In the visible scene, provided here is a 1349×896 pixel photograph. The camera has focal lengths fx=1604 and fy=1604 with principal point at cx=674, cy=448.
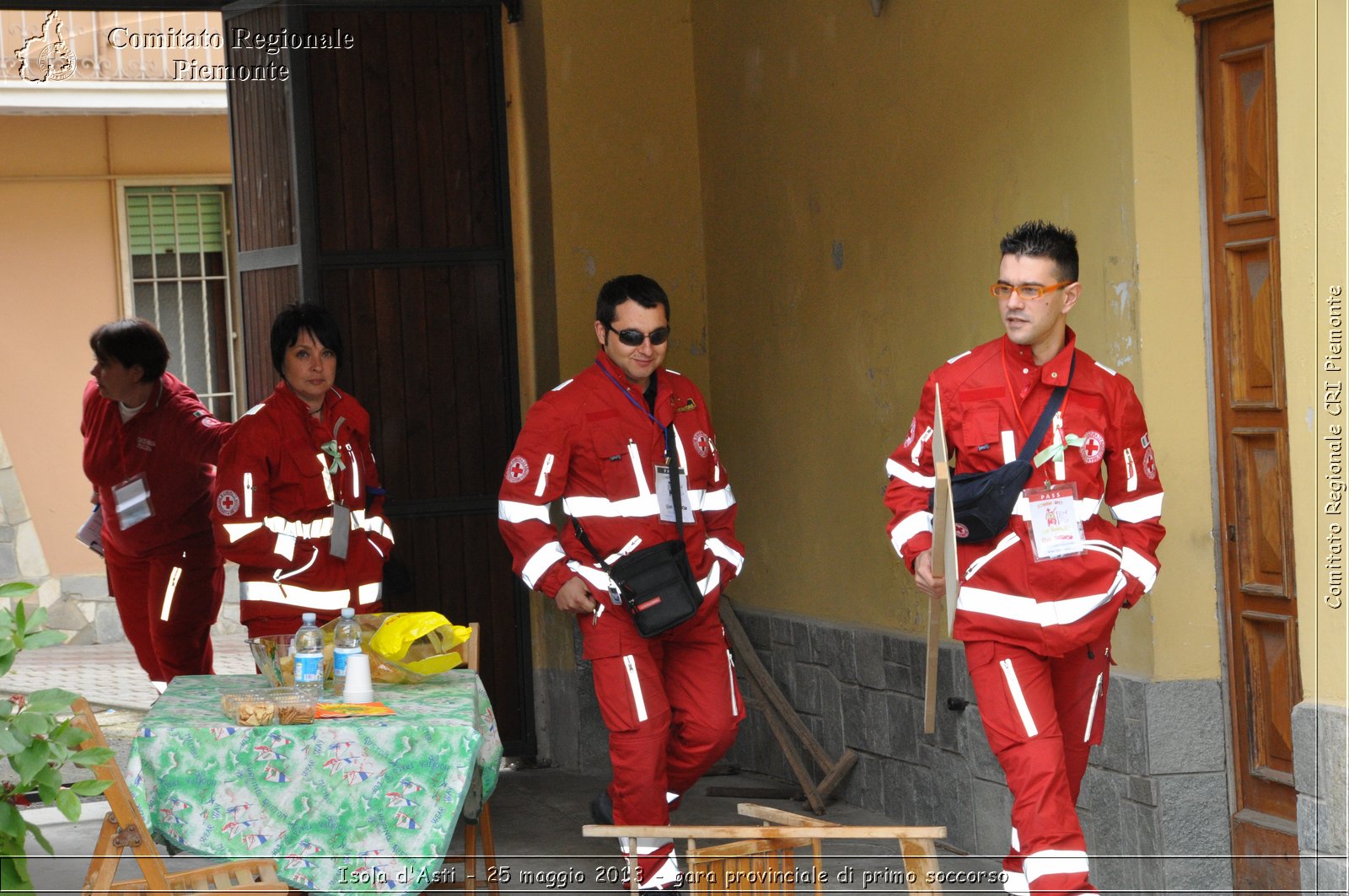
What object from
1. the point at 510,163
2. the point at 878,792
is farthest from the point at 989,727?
the point at 510,163

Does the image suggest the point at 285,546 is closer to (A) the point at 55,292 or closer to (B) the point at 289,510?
(B) the point at 289,510

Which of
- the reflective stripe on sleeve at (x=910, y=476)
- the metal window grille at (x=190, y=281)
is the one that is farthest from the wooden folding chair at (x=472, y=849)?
the metal window grille at (x=190, y=281)

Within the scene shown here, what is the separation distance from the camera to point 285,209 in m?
7.38

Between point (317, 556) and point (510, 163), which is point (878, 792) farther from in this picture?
point (510, 163)

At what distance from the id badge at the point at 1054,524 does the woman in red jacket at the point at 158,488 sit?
4294 millimetres

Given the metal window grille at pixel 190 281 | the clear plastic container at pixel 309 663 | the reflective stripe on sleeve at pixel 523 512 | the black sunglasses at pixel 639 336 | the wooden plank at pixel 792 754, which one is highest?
the metal window grille at pixel 190 281

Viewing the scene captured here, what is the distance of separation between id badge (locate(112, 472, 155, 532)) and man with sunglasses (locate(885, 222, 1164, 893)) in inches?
165

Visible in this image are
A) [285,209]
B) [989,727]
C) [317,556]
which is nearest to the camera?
[989,727]

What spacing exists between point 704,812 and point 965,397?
2.94m

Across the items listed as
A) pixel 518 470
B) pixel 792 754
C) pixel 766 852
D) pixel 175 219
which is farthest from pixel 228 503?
pixel 175 219

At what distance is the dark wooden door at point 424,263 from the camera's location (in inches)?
288

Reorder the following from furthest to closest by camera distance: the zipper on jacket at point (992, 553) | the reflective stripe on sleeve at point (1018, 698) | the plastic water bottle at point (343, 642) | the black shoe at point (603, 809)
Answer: the black shoe at point (603, 809)
the plastic water bottle at point (343, 642)
the zipper on jacket at point (992, 553)
the reflective stripe on sleeve at point (1018, 698)

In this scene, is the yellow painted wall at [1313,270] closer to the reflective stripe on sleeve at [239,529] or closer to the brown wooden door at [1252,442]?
the brown wooden door at [1252,442]

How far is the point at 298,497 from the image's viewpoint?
581 centimetres
